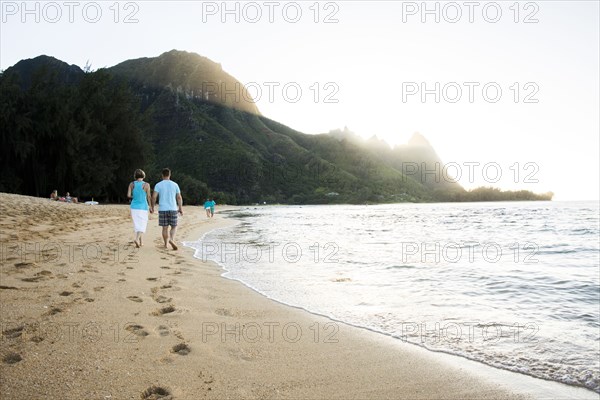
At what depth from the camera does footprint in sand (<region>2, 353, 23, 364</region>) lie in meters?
2.92

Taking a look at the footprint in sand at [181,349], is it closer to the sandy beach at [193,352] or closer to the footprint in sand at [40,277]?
the sandy beach at [193,352]

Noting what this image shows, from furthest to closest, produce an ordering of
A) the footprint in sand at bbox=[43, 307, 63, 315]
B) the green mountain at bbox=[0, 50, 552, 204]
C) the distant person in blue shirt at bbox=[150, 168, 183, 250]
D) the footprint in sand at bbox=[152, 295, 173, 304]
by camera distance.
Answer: the green mountain at bbox=[0, 50, 552, 204]
the distant person in blue shirt at bbox=[150, 168, 183, 250]
the footprint in sand at bbox=[152, 295, 173, 304]
the footprint in sand at bbox=[43, 307, 63, 315]

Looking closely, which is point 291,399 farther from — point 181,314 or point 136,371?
point 181,314

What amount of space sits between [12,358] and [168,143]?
13255 centimetres

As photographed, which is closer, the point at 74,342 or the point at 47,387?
the point at 47,387

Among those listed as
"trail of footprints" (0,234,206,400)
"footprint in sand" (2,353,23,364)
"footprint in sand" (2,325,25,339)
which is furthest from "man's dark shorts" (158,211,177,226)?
"footprint in sand" (2,353,23,364)

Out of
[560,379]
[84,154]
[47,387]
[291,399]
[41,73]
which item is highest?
[41,73]

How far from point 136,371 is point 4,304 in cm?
252

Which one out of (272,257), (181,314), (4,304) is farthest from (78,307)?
(272,257)

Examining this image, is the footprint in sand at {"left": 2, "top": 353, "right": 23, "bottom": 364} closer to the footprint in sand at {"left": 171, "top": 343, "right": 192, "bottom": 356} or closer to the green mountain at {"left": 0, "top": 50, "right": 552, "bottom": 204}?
the footprint in sand at {"left": 171, "top": 343, "right": 192, "bottom": 356}

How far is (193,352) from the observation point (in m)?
3.47

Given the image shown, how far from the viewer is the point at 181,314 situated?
462cm

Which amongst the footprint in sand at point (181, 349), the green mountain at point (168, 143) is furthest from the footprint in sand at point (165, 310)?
the green mountain at point (168, 143)

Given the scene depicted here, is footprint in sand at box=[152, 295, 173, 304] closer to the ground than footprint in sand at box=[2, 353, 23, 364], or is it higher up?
closer to the ground
